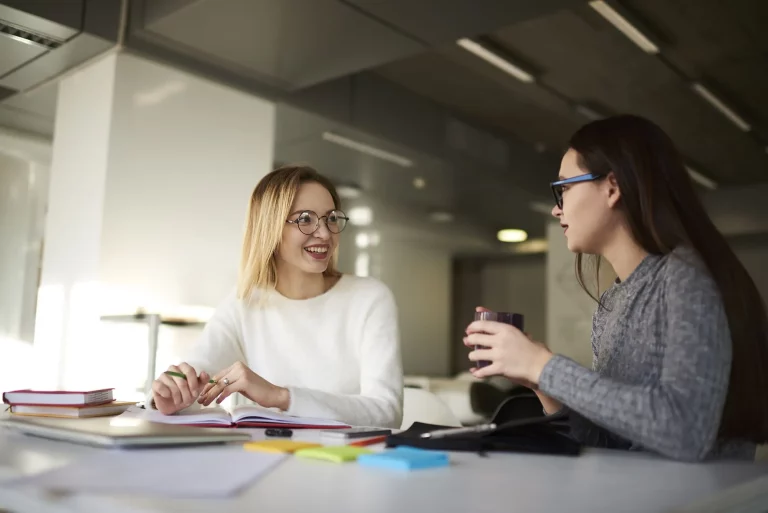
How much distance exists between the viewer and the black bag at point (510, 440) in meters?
1.04

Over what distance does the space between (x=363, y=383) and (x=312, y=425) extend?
1.61 feet

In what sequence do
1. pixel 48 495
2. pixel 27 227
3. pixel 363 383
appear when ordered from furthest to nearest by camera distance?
pixel 27 227
pixel 363 383
pixel 48 495

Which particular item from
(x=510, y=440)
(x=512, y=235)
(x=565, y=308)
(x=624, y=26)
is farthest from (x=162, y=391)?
(x=512, y=235)

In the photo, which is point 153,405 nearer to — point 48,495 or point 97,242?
point 48,495

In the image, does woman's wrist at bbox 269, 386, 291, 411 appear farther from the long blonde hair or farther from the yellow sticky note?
the long blonde hair

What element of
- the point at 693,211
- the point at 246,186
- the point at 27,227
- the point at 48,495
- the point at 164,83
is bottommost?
the point at 48,495

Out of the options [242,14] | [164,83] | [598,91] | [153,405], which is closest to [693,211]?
A: [153,405]

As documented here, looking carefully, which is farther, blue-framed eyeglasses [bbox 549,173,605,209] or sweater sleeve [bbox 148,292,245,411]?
sweater sleeve [bbox 148,292,245,411]

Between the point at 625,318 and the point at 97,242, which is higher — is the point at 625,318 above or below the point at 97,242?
below

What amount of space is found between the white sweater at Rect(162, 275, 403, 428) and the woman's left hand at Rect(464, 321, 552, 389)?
2.16 feet

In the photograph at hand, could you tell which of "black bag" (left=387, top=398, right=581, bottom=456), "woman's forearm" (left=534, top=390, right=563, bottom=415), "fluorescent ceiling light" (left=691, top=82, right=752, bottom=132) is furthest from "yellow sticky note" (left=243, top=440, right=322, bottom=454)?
"fluorescent ceiling light" (left=691, top=82, right=752, bottom=132)

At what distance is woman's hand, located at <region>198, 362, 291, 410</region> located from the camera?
1.46 m

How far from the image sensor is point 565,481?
33.0 inches

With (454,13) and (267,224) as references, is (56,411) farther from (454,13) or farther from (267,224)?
(454,13)
